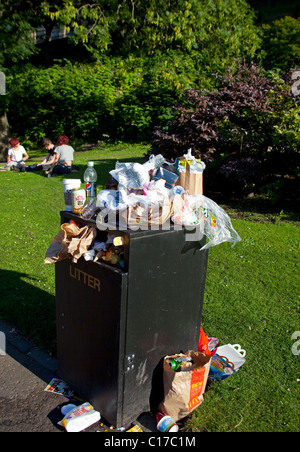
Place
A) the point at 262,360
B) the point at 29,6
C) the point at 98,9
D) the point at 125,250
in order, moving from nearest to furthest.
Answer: the point at 125,250 → the point at 262,360 → the point at 98,9 → the point at 29,6

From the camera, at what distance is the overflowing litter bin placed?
2.49 m

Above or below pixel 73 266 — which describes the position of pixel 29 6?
above

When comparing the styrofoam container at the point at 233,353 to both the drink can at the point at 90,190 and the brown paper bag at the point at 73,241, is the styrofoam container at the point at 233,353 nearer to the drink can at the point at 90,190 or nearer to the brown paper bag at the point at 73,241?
the brown paper bag at the point at 73,241

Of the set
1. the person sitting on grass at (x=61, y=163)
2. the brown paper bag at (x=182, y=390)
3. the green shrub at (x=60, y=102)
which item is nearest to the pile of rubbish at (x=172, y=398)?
the brown paper bag at (x=182, y=390)

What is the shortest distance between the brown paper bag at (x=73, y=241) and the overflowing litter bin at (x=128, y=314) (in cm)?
7

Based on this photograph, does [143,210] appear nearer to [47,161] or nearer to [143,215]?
[143,215]

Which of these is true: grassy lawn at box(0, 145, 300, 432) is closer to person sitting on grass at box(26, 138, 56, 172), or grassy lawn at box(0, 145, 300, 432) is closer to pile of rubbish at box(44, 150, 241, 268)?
pile of rubbish at box(44, 150, 241, 268)

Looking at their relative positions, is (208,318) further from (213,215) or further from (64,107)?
(64,107)

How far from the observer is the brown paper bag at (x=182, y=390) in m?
2.65

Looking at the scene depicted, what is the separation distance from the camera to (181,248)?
2.75 metres

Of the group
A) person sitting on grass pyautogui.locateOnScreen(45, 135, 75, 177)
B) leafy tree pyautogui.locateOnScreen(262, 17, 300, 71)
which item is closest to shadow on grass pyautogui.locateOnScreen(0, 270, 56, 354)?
person sitting on grass pyautogui.locateOnScreen(45, 135, 75, 177)

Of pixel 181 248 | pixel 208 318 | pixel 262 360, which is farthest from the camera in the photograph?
pixel 208 318
